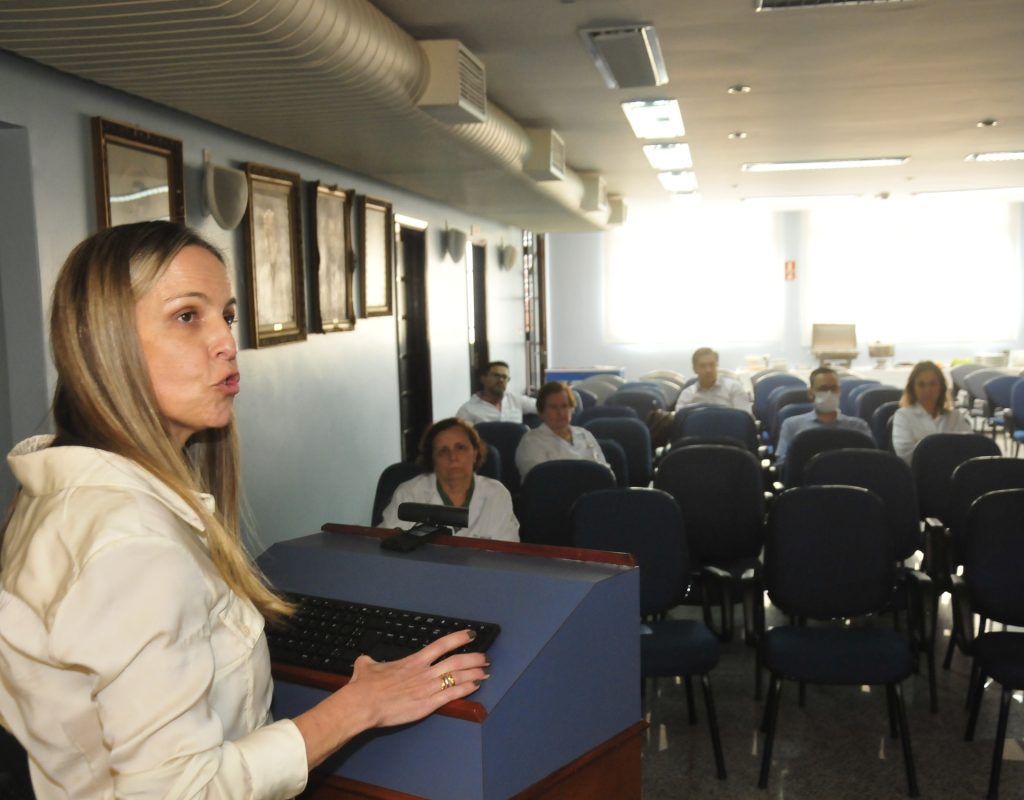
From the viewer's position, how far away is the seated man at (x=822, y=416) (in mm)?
6663

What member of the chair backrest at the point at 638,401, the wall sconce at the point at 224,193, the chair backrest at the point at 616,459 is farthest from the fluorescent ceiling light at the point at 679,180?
Result: the wall sconce at the point at 224,193

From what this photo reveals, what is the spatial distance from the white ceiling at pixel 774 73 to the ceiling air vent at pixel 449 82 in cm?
10

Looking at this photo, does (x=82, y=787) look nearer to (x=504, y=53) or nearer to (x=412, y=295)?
(x=504, y=53)

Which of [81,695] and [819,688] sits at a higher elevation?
[81,695]

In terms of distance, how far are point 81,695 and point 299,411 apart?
4.98 meters

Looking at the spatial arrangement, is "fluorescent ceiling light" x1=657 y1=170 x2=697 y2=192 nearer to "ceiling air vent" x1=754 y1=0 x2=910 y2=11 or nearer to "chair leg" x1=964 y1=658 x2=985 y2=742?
"ceiling air vent" x1=754 y1=0 x2=910 y2=11

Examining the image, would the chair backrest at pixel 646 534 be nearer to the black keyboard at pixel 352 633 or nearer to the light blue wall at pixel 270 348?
the light blue wall at pixel 270 348

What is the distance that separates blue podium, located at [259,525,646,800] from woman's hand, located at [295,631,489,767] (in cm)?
3

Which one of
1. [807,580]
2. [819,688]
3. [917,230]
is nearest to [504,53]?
A: [807,580]

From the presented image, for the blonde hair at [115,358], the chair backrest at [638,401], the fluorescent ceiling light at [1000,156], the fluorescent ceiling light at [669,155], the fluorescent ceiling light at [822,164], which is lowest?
the chair backrest at [638,401]

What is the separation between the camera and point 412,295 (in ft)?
29.0

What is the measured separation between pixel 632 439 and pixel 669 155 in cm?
307

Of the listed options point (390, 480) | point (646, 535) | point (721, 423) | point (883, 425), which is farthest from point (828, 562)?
point (883, 425)

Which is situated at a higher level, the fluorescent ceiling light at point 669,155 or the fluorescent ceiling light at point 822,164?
the fluorescent ceiling light at point 822,164
